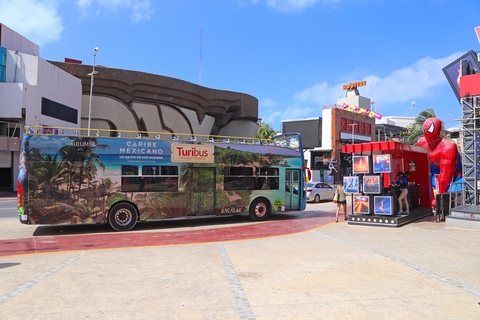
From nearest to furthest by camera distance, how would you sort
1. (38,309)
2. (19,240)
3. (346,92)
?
(38,309), (19,240), (346,92)

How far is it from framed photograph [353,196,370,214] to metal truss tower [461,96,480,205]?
5.40 m

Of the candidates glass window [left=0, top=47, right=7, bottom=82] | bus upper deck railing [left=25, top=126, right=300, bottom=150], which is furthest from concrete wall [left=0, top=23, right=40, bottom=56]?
bus upper deck railing [left=25, top=126, right=300, bottom=150]

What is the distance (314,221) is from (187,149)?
19.9 ft

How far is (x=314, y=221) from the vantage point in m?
13.8

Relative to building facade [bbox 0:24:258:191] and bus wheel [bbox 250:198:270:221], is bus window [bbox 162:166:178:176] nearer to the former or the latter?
building facade [bbox 0:24:258:191]

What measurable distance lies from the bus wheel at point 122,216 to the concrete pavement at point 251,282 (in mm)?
2829

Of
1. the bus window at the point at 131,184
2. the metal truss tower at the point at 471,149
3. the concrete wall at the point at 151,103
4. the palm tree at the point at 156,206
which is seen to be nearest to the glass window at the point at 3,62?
the concrete wall at the point at 151,103

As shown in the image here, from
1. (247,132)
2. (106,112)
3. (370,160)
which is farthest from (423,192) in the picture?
(247,132)

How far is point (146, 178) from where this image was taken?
1137cm

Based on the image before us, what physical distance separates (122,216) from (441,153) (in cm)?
1572

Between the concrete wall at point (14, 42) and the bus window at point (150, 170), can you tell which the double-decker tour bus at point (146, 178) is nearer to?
the bus window at point (150, 170)

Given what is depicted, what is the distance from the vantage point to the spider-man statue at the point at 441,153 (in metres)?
16.8

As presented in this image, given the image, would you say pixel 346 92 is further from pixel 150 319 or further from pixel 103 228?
pixel 150 319

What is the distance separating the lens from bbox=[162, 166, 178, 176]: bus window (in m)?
11.6
